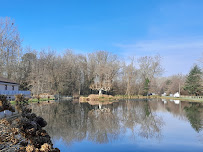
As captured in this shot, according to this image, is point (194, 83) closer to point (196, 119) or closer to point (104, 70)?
point (104, 70)

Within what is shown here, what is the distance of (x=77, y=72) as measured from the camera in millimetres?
47188

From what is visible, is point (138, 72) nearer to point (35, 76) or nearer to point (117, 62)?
point (117, 62)

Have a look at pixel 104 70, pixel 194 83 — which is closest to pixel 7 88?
pixel 104 70

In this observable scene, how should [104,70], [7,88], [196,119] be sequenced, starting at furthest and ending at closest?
[104,70]
[7,88]
[196,119]

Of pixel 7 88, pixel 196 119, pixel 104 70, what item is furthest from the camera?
pixel 104 70

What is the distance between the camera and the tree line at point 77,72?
3522 cm

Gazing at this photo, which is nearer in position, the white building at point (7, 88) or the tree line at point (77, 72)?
the white building at point (7, 88)

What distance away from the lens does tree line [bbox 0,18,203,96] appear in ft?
116

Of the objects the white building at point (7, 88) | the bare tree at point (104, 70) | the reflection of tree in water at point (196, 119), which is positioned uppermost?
the bare tree at point (104, 70)

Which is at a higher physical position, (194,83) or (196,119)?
(194,83)

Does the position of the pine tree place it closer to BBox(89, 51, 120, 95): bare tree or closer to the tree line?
the tree line

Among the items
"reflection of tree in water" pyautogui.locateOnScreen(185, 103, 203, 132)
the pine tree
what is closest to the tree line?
the pine tree

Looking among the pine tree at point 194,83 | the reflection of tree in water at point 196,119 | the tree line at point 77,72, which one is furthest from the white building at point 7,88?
the pine tree at point 194,83

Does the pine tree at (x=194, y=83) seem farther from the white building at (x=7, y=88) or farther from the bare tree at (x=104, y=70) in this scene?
the white building at (x=7, y=88)
